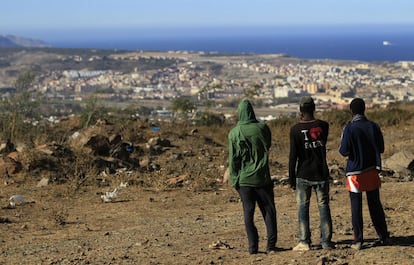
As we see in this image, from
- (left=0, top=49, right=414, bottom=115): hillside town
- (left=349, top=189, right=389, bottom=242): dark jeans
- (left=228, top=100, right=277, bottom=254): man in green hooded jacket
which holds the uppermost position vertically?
(left=228, top=100, right=277, bottom=254): man in green hooded jacket

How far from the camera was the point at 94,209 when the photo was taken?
10.3 m

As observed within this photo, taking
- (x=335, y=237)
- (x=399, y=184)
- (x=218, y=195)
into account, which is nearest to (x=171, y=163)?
(x=218, y=195)

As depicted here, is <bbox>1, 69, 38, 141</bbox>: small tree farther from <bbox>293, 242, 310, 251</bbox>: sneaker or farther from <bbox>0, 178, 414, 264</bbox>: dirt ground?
<bbox>293, 242, 310, 251</bbox>: sneaker

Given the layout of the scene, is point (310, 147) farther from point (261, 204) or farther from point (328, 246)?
point (328, 246)

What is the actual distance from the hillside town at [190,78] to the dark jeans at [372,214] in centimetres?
1875

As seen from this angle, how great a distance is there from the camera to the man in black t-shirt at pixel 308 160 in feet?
20.5

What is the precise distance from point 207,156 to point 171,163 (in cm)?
115

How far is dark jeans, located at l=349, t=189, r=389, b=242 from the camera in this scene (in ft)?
21.2

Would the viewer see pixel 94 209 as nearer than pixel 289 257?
No

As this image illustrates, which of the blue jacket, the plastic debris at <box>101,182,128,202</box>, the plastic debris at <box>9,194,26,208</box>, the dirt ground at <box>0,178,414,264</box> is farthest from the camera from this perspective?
the plastic debris at <box>101,182,128,202</box>

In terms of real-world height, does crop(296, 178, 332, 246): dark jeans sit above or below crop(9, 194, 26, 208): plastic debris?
above

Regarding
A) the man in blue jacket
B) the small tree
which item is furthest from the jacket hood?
the small tree

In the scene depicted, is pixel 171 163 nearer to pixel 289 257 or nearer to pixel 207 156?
pixel 207 156

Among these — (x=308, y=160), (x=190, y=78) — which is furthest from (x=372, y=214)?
(x=190, y=78)
